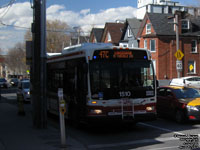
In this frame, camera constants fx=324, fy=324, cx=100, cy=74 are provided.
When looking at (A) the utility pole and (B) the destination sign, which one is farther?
(A) the utility pole

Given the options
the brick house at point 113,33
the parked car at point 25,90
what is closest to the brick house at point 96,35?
the brick house at point 113,33

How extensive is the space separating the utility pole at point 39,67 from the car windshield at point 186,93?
18.2ft

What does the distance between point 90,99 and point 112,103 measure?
734 mm

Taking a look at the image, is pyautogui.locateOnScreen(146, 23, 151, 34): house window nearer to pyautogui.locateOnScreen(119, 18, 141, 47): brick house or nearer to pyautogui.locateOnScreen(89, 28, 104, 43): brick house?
pyautogui.locateOnScreen(119, 18, 141, 47): brick house

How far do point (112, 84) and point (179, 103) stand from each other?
3.66 m

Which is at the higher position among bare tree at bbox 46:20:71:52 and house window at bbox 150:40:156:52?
bare tree at bbox 46:20:71:52

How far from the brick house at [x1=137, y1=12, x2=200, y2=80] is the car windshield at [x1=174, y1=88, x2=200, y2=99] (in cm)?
3107

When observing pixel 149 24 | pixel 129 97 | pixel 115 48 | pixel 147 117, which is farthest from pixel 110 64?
pixel 149 24

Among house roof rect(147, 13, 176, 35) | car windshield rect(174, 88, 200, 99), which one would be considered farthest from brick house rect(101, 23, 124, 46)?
car windshield rect(174, 88, 200, 99)

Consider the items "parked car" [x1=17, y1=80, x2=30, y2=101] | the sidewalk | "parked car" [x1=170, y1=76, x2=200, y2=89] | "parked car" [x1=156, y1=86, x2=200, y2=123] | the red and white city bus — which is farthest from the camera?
"parked car" [x1=170, y1=76, x2=200, y2=89]

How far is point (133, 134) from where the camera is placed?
10891 mm

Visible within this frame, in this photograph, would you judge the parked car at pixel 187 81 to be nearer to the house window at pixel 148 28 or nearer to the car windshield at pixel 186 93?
the house window at pixel 148 28

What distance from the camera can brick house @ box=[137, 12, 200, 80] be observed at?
4491 cm

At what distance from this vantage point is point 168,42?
4544cm
